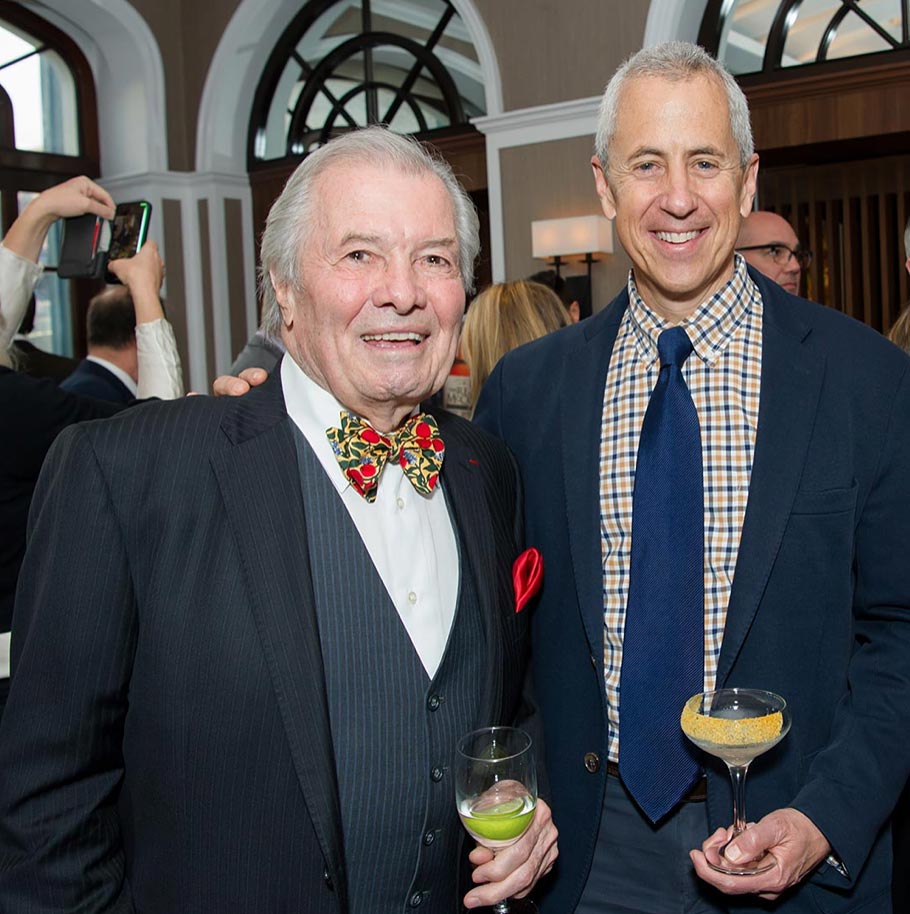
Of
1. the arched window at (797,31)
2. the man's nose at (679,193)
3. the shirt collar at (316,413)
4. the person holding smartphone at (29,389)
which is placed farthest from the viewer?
the arched window at (797,31)

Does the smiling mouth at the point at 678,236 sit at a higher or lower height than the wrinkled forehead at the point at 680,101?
lower

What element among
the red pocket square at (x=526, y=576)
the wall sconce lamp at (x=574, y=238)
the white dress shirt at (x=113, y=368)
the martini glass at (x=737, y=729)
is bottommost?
the martini glass at (x=737, y=729)

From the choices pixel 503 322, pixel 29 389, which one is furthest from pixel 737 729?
pixel 503 322

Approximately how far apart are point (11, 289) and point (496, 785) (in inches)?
73.8

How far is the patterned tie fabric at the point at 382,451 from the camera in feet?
4.79

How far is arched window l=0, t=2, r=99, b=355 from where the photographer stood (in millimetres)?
7605

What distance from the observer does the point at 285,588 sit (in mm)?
1362

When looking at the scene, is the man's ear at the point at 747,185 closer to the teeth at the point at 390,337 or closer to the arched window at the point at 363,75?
the teeth at the point at 390,337

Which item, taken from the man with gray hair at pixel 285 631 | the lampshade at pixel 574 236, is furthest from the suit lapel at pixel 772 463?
the lampshade at pixel 574 236

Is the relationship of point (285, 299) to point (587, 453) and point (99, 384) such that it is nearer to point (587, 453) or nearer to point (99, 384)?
point (587, 453)

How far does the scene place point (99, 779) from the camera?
1360 millimetres

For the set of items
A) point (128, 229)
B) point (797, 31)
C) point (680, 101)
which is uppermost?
point (797, 31)

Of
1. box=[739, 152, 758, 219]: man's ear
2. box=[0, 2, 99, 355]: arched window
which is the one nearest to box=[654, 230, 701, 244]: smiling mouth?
box=[739, 152, 758, 219]: man's ear

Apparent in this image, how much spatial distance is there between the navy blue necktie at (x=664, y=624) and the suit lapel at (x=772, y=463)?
57mm
